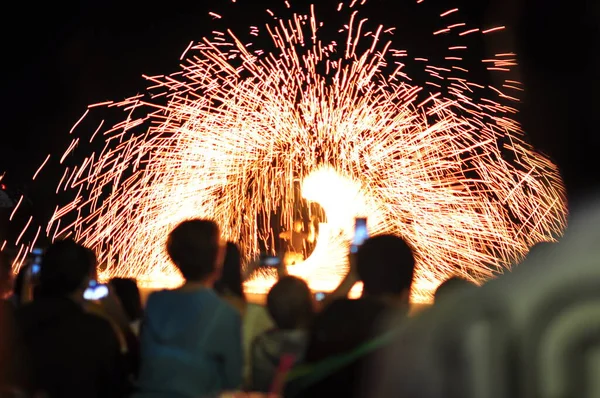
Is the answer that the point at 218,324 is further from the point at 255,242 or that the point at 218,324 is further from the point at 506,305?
the point at 255,242

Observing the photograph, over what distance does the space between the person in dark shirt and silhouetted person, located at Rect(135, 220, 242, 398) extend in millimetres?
289

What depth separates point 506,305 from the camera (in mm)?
1797

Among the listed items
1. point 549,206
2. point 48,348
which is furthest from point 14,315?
point 549,206

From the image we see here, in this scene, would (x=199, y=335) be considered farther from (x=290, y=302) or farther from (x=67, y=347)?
(x=290, y=302)

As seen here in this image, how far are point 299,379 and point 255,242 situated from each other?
9077 mm

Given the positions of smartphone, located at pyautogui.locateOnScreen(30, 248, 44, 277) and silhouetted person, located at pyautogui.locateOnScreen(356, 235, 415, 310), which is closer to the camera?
silhouetted person, located at pyautogui.locateOnScreen(356, 235, 415, 310)

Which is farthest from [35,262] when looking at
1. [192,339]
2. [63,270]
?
[192,339]

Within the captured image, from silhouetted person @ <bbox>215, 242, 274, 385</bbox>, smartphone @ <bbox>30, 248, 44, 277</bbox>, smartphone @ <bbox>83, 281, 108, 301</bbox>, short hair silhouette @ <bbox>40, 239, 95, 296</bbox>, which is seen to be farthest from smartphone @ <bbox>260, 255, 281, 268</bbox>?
short hair silhouette @ <bbox>40, 239, 95, 296</bbox>

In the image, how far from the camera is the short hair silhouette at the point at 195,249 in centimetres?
367

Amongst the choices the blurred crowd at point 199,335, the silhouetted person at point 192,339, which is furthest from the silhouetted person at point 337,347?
the silhouetted person at point 192,339

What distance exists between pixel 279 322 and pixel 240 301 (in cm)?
43

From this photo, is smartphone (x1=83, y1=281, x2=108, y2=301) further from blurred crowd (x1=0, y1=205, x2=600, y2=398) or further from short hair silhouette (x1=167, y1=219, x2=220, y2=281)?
short hair silhouette (x1=167, y1=219, x2=220, y2=281)

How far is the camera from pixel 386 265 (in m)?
3.54

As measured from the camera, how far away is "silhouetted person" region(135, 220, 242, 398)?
351cm
